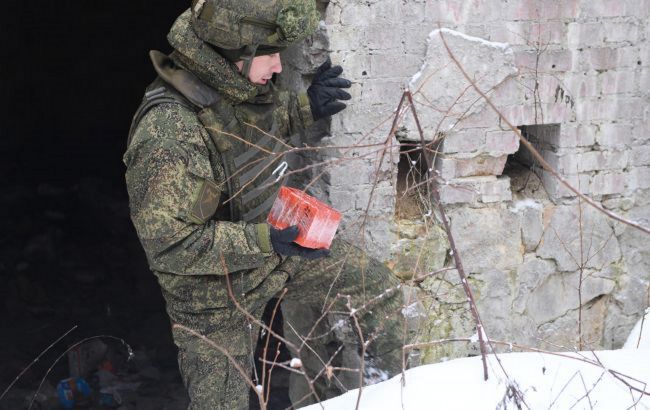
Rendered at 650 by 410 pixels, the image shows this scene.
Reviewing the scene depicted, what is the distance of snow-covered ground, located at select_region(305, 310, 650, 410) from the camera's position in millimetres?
2162

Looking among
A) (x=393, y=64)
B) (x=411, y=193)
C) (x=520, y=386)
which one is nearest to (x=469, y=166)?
(x=411, y=193)

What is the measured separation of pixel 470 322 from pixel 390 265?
22.1 inches

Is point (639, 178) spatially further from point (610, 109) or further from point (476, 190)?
point (476, 190)

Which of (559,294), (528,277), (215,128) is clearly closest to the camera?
(215,128)

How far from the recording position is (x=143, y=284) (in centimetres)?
610

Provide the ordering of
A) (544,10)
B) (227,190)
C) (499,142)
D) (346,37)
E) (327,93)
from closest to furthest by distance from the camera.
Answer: (227,190) < (327,93) < (346,37) < (544,10) < (499,142)

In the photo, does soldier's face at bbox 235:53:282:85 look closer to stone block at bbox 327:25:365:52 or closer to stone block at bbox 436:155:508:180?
stone block at bbox 327:25:365:52

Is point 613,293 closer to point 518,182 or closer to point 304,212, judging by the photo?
point 518,182

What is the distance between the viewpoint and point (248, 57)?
295 centimetres

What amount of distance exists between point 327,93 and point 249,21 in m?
0.55

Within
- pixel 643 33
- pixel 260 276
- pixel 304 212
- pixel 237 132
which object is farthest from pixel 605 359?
pixel 643 33

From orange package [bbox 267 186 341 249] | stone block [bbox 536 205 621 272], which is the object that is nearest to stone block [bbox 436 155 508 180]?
stone block [bbox 536 205 621 272]

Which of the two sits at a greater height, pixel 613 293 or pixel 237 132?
pixel 237 132

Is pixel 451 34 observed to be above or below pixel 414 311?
above
